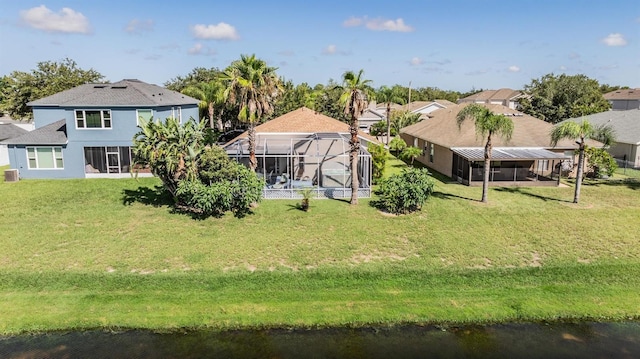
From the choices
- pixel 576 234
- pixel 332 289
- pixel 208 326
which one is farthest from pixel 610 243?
pixel 208 326

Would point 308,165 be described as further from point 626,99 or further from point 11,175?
point 626,99

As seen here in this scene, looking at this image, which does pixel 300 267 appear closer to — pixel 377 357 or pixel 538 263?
pixel 377 357

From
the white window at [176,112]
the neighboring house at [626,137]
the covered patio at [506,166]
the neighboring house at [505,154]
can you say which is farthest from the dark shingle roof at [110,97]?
the neighboring house at [626,137]

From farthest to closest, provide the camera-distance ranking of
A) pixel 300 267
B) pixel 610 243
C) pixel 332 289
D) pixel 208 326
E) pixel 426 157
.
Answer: pixel 426 157 → pixel 610 243 → pixel 300 267 → pixel 332 289 → pixel 208 326

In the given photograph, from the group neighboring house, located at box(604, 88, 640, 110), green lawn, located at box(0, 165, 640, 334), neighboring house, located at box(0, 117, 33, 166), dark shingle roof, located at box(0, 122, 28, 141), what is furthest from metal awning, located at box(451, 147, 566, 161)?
neighboring house, located at box(604, 88, 640, 110)

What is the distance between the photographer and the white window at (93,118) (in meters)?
30.1

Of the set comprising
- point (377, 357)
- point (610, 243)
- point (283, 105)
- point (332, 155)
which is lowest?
point (377, 357)

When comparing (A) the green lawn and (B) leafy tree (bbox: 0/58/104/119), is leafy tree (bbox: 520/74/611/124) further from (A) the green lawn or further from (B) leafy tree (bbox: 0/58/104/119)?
(B) leafy tree (bbox: 0/58/104/119)

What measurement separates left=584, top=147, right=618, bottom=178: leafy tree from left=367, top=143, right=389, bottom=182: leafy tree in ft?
49.3

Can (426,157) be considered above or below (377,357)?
above

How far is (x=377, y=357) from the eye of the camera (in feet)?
40.2

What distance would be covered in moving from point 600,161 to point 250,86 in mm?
25876

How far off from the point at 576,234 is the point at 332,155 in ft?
47.5

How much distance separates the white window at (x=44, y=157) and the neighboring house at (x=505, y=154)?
92.2ft
